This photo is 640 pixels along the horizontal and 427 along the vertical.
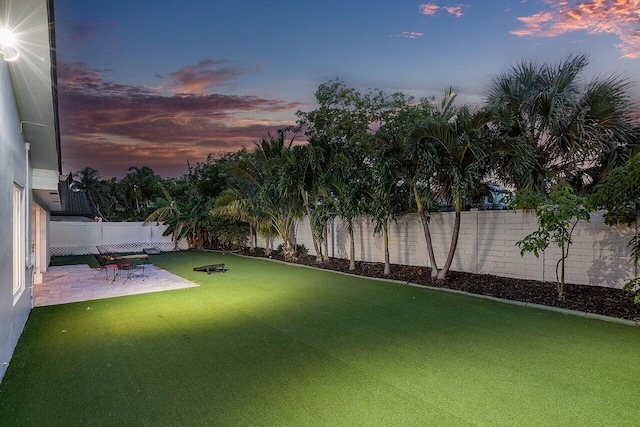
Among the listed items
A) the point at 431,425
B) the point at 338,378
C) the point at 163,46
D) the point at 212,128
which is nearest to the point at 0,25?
the point at 338,378

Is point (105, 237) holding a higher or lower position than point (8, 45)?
lower

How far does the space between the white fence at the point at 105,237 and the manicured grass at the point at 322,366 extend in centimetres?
1307

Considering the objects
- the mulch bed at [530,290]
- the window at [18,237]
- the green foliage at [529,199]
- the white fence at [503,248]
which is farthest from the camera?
the white fence at [503,248]

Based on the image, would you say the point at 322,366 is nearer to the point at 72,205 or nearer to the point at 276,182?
the point at 276,182

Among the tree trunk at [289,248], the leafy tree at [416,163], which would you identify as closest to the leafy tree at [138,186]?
the tree trunk at [289,248]

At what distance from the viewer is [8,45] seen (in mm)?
3441

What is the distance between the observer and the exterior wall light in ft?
10.7

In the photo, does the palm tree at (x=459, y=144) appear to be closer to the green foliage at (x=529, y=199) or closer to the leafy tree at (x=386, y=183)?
the leafy tree at (x=386, y=183)

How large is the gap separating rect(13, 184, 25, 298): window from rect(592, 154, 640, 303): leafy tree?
9.20m

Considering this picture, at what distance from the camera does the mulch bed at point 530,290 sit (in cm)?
604

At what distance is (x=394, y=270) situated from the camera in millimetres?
10453

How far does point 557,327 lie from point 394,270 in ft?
17.4

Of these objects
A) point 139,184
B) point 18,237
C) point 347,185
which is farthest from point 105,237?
point 139,184

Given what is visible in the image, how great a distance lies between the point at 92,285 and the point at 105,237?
36.2 feet
